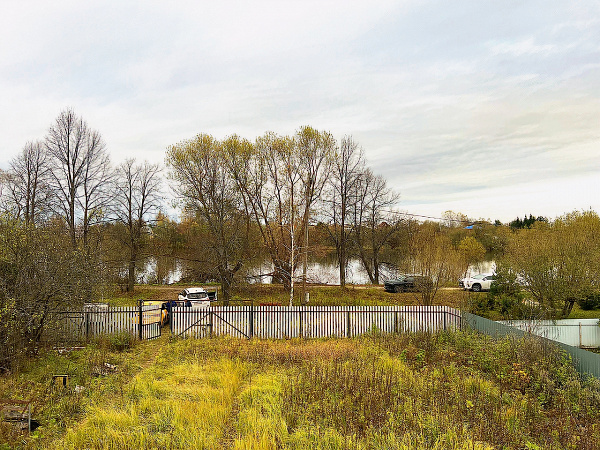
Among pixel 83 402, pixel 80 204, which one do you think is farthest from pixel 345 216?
pixel 83 402

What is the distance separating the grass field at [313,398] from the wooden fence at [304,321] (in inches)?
101

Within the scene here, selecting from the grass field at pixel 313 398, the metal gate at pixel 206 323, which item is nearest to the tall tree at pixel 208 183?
the metal gate at pixel 206 323

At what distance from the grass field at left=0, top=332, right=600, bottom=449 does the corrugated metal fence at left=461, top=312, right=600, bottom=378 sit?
1.15ft

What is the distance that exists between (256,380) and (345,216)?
22.9 metres

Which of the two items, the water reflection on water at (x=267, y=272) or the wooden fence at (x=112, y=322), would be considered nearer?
the wooden fence at (x=112, y=322)

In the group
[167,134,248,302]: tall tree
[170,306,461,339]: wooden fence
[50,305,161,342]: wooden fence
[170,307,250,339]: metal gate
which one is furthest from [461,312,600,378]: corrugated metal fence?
[167,134,248,302]: tall tree

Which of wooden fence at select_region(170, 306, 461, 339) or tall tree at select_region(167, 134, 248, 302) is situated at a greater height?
tall tree at select_region(167, 134, 248, 302)

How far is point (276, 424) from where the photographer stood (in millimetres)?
6879

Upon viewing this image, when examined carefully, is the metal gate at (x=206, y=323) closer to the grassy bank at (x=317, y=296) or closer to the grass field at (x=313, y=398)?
the grass field at (x=313, y=398)

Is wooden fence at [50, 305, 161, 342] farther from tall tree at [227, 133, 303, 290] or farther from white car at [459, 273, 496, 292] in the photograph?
white car at [459, 273, 496, 292]

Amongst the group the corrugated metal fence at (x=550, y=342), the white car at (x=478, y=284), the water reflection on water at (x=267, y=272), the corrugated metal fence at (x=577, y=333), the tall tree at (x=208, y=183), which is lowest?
the corrugated metal fence at (x=577, y=333)

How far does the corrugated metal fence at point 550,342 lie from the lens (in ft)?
32.3

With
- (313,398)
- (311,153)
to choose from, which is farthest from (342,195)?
(313,398)

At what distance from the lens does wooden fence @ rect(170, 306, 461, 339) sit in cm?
1541
